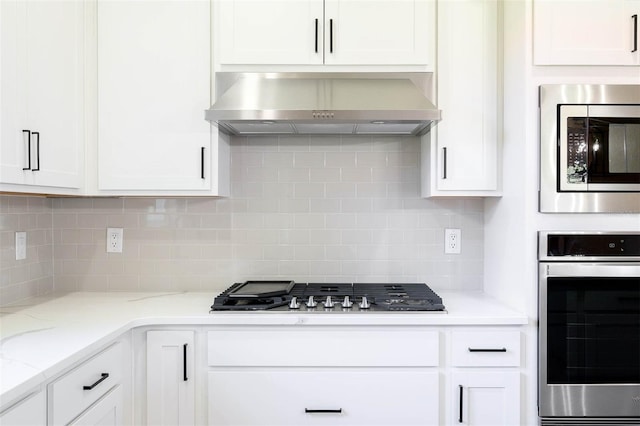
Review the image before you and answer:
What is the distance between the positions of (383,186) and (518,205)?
717mm

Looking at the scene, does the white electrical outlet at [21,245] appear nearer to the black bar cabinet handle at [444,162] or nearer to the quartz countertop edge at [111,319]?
the quartz countertop edge at [111,319]

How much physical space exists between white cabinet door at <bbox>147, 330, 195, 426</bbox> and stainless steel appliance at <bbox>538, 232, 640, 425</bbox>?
146cm

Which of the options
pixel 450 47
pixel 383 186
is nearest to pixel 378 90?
pixel 450 47

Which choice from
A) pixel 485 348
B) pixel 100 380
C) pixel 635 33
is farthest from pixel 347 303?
pixel 635 33

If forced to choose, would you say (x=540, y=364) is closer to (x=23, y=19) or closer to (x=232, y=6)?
(x=232, y=6)

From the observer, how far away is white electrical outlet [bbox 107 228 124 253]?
2467mm

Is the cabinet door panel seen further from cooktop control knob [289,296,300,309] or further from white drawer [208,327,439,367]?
cooktop control knob [289,296,300,309]

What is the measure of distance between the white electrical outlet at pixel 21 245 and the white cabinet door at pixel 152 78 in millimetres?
537

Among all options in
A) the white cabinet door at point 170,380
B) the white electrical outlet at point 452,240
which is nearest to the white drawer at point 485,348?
the white electrical outlet at point 452,240

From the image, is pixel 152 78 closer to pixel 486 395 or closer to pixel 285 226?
pixel 285 226

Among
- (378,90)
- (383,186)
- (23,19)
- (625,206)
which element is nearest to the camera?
(23,19)

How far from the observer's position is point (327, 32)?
83.0 inches

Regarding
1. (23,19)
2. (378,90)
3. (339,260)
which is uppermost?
(23,19)

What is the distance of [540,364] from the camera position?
1.90m
